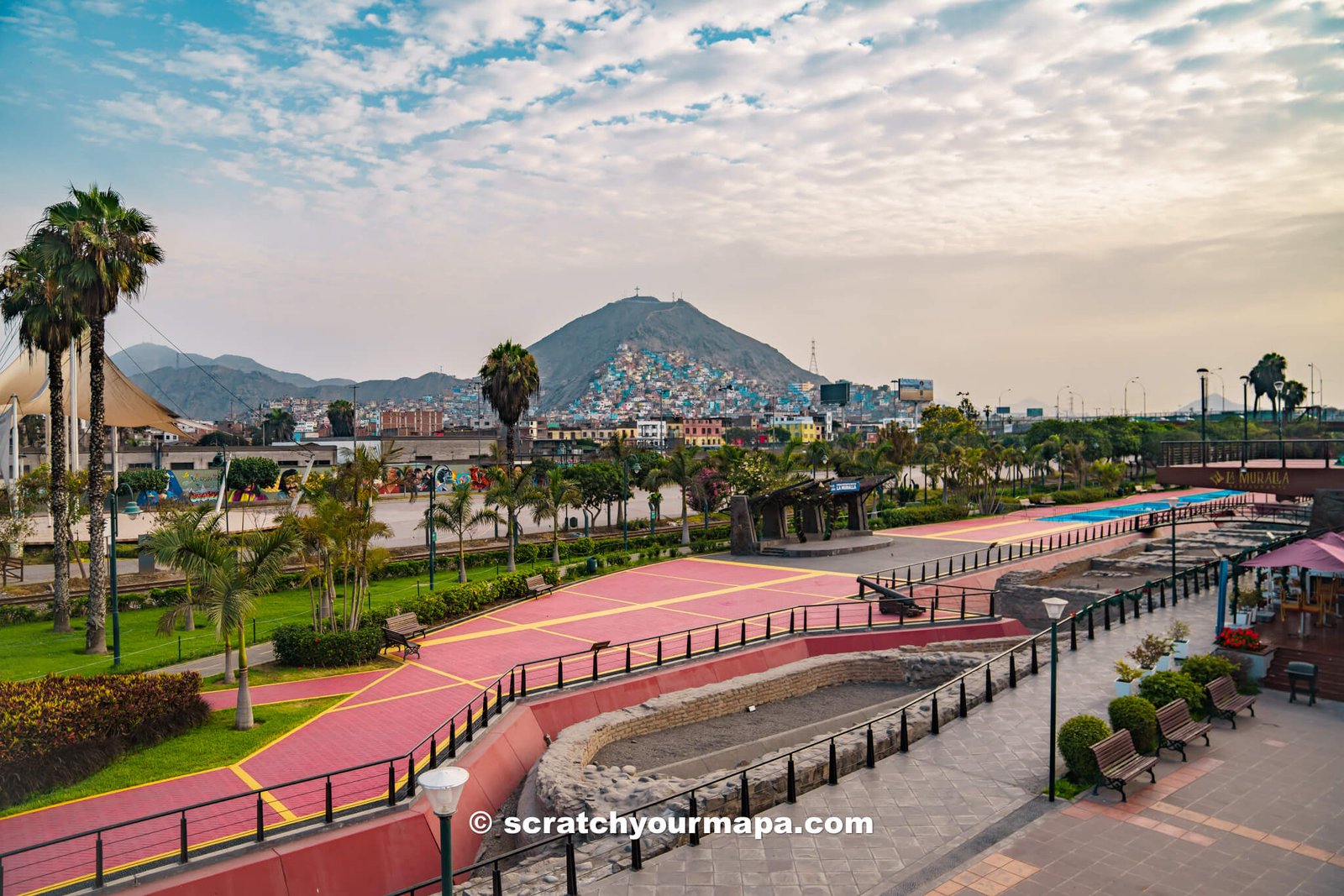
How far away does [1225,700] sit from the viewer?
1534cm

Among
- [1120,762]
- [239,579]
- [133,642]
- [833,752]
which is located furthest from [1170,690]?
[133,642]

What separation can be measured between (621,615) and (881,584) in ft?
33.2

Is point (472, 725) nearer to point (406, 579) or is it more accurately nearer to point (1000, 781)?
point (1000, 781)

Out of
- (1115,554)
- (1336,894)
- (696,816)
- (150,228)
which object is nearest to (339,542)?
(150,228)

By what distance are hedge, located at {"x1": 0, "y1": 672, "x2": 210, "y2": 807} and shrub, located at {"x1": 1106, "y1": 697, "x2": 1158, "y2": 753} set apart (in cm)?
1735

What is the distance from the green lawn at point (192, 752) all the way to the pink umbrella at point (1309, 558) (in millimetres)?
20897

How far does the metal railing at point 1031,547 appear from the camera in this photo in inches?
1374

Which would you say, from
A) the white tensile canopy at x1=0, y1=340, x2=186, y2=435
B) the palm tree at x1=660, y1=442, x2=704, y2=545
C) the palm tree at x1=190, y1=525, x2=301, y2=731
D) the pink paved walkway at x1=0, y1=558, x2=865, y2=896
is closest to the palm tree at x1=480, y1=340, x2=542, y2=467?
the palm tree at x1=660, y1=442, x2=704, y2=545

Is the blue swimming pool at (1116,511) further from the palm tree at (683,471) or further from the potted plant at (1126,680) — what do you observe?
the potted plant at (1126,680)

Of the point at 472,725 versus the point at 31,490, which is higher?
the point at 31,490

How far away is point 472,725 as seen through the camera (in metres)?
16.7

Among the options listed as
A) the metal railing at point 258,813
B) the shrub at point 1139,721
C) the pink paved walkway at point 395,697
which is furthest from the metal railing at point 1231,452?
the metal railing at point 258,813

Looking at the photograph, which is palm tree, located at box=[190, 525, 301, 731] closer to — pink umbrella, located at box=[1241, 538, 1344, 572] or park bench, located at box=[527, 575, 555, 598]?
park bench, located at box=[527, 575, 555, 598]

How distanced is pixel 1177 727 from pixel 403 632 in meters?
18.8
